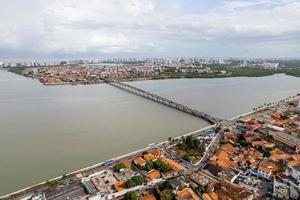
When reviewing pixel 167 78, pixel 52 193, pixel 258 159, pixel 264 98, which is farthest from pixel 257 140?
pixel 167 78

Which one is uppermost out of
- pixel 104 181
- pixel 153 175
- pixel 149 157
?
pixel 149 157

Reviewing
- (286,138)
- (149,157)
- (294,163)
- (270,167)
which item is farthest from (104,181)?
(286,138)

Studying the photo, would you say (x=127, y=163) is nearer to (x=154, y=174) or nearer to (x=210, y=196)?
(x=154, y=174)

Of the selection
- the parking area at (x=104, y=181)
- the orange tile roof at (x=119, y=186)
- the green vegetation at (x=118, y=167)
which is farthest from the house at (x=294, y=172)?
the parking area at (x=104, y=181)

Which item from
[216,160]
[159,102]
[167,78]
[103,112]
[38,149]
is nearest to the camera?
[216,160]

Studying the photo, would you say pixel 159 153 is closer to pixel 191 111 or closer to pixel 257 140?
pixel 257 140

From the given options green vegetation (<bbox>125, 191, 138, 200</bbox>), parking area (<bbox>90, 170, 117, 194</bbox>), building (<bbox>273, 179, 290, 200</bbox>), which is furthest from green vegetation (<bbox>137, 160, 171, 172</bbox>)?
building (<bbox>273, 179, 290, 200</bbox>)

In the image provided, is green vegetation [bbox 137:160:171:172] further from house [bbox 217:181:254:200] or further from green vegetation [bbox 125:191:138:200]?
house [bbox 217:181:254:200]
